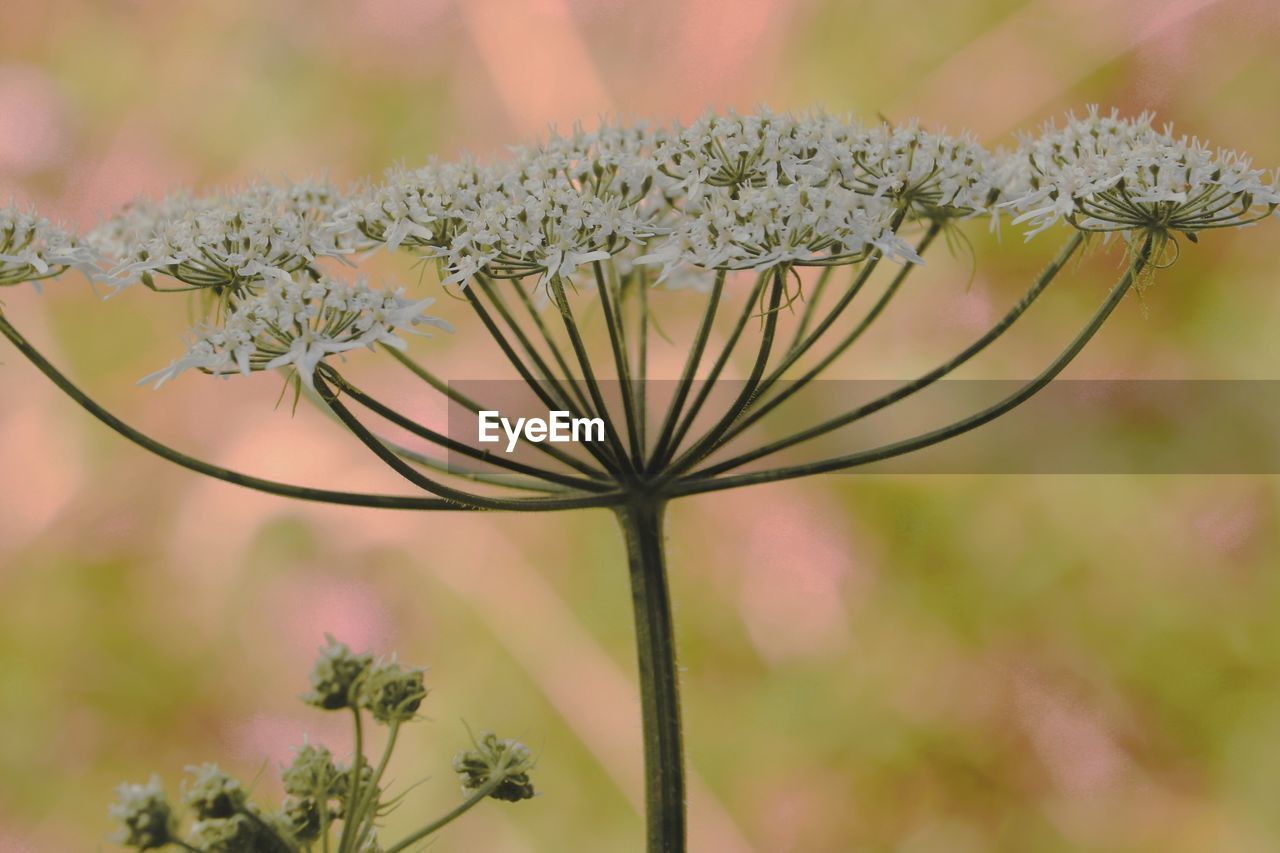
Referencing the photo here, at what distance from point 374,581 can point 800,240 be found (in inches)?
144

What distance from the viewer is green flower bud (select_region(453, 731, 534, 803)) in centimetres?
193

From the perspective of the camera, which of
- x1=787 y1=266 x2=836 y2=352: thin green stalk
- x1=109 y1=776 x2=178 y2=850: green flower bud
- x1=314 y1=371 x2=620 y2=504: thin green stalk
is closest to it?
x1=109 y1=776 x2=178 y2=850: green flower bud

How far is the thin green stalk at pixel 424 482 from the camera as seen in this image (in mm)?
1779

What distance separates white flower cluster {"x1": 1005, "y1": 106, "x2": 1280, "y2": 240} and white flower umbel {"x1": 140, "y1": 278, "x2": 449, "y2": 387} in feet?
3.52

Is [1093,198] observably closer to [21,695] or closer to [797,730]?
[797,730]

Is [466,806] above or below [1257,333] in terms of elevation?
below

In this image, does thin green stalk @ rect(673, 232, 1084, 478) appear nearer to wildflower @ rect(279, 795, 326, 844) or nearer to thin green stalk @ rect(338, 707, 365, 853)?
thin green stalk @ rect(338, 707, 365, 853)

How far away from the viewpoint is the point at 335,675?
1.81 meters

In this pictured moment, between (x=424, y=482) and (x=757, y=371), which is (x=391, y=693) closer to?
(x=424, y=482)

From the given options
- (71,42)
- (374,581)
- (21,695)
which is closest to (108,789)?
(21,695)

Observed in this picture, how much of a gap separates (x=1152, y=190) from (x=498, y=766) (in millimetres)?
1408

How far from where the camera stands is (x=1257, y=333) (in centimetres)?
472

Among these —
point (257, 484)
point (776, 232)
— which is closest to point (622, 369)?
point (776, 232)

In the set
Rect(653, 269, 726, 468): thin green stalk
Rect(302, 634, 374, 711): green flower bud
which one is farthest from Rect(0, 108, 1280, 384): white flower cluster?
Rect(302, 634, 374, 711): green flower bud
